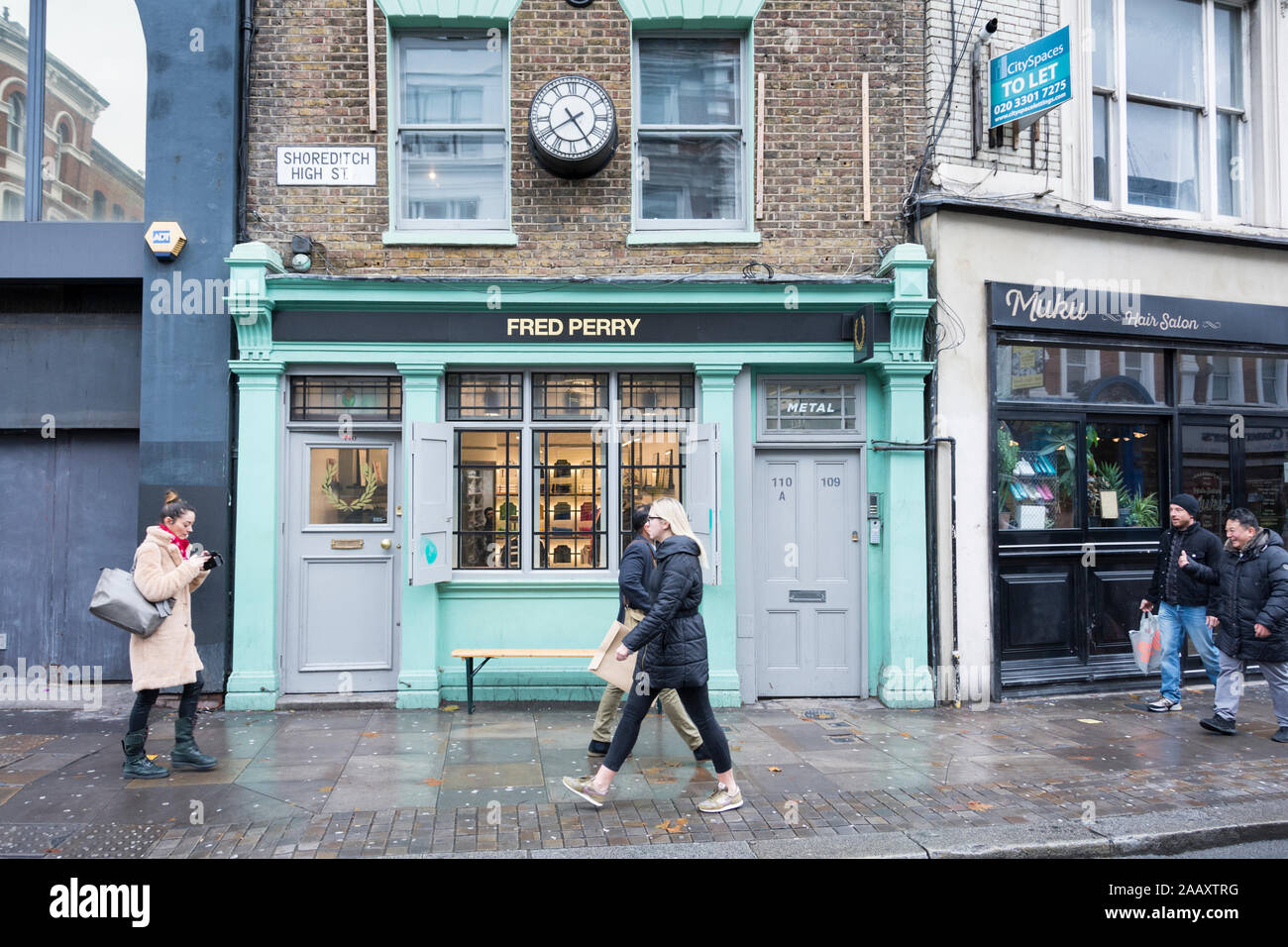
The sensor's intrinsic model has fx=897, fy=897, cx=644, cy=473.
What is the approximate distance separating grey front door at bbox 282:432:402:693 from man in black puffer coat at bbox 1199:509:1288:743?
23.9 ft

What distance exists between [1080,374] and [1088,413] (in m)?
0.41

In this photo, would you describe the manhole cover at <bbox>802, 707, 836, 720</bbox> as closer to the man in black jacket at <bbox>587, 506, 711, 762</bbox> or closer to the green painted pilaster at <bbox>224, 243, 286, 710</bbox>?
the man in black jacket at <bbox>587, 506, 711, 762</bbox>

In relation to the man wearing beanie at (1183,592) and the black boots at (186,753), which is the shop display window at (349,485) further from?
the man wearing beanie at (1183,592)

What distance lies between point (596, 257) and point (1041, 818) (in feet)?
19.4

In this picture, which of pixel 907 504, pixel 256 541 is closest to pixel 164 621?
pixel 256 541

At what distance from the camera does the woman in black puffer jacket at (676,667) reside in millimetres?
5500

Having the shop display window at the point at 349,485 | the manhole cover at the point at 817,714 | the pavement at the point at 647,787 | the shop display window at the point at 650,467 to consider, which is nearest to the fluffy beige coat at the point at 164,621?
the pavement at the point at 647,787

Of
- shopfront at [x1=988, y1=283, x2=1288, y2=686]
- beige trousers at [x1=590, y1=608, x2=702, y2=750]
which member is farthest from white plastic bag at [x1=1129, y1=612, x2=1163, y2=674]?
beige trousers at [x1=590, y1=608, x2=702, y2=750]

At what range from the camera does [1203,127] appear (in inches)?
399

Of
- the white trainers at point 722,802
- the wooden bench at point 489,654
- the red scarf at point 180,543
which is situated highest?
the red scarf at point 180,543

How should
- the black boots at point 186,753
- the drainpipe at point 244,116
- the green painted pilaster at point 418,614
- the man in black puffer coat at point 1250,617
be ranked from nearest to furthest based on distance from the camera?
the black boots at point 186,753, the man in black puffer coat at point 1250,617, the green painted pilaster at point 418,614, the drainpipe at point 244,116

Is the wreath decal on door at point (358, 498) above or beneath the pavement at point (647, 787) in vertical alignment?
above

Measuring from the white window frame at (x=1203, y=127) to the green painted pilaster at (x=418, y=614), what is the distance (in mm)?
6978

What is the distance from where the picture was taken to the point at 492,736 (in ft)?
24.1
